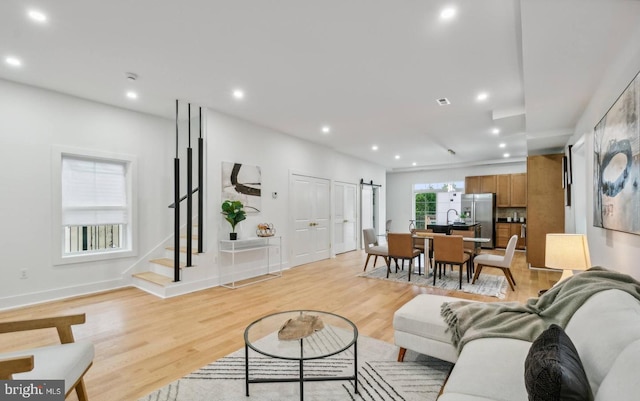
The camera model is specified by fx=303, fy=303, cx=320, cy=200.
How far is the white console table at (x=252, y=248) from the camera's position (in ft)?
16.0

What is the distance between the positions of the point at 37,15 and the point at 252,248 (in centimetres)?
374

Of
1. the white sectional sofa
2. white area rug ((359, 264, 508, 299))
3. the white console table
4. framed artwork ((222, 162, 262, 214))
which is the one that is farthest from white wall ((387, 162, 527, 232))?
the white sectional sofa

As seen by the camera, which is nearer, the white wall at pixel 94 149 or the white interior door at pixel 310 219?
the white wall at pixel 94 149

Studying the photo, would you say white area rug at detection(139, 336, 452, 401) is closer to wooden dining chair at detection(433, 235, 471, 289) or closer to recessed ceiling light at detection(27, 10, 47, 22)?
wooden dining chair at detection(433, 235, 471, 289)

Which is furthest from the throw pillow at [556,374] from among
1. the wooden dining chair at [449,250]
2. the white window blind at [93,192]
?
the white window blind at [93,192]

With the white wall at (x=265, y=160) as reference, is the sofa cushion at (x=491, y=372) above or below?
below

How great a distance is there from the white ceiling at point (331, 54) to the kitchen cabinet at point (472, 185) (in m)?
4.58

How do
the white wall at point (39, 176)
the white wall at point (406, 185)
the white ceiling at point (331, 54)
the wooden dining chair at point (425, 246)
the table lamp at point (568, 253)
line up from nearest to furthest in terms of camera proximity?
the white ceiling at point (331, 54) < the table lamp at point (568, 253) < the white wall at point (39, 176) < the wooden dining chair at point (425, 246) < the white wall at point (406, 185)

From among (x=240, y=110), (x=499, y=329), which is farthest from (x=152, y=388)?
(x=240, y=110)

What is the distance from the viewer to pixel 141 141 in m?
4.98

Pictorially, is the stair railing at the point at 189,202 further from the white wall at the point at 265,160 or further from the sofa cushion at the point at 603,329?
the sofa cushion at the point at 603,329

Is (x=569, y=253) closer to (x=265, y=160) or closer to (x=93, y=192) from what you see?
(x=265, y=160)

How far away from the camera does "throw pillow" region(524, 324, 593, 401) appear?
945 mm

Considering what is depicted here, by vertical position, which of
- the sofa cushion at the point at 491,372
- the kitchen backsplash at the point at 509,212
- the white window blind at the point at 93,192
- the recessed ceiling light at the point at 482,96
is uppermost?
the recessed ceiling light at the point at 482,96
